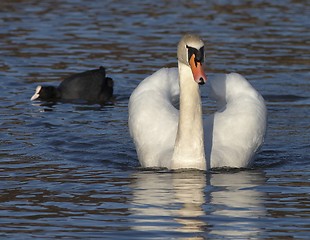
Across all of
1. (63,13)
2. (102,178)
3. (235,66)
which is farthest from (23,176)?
(63,13)

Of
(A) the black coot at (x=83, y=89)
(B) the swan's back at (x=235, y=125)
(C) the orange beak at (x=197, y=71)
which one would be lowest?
(A) the black coot at (x=83, y=89)

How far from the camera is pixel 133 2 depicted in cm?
2323

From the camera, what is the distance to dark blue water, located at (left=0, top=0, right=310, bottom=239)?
320 inches

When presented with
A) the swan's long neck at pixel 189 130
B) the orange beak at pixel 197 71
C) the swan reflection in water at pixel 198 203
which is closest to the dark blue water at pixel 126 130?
the swan reflection in water at pixel 198 203

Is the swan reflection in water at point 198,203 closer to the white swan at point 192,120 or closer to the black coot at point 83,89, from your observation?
the white swan at point 192,120

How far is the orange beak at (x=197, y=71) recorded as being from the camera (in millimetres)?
9539

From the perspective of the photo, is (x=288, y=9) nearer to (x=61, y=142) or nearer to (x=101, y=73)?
(x=101, y=73)

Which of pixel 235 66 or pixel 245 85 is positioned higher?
pixel 245 85

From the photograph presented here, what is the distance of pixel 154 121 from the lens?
35.4 feet

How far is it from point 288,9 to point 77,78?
7.33m

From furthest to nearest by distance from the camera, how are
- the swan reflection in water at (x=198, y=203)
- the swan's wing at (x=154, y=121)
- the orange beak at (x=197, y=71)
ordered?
the swan's wing at (x=154, y=121), the orange beak at (x=197, y=71), the swan reflection in water at (x=198, y=203)

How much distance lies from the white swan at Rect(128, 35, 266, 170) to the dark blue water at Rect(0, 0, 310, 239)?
0.19 metres

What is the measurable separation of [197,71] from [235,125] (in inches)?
47.1

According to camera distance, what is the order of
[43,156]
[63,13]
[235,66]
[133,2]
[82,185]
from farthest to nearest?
[133,2] → [63,13] → [235,66] → [43,156] → [82,185]
